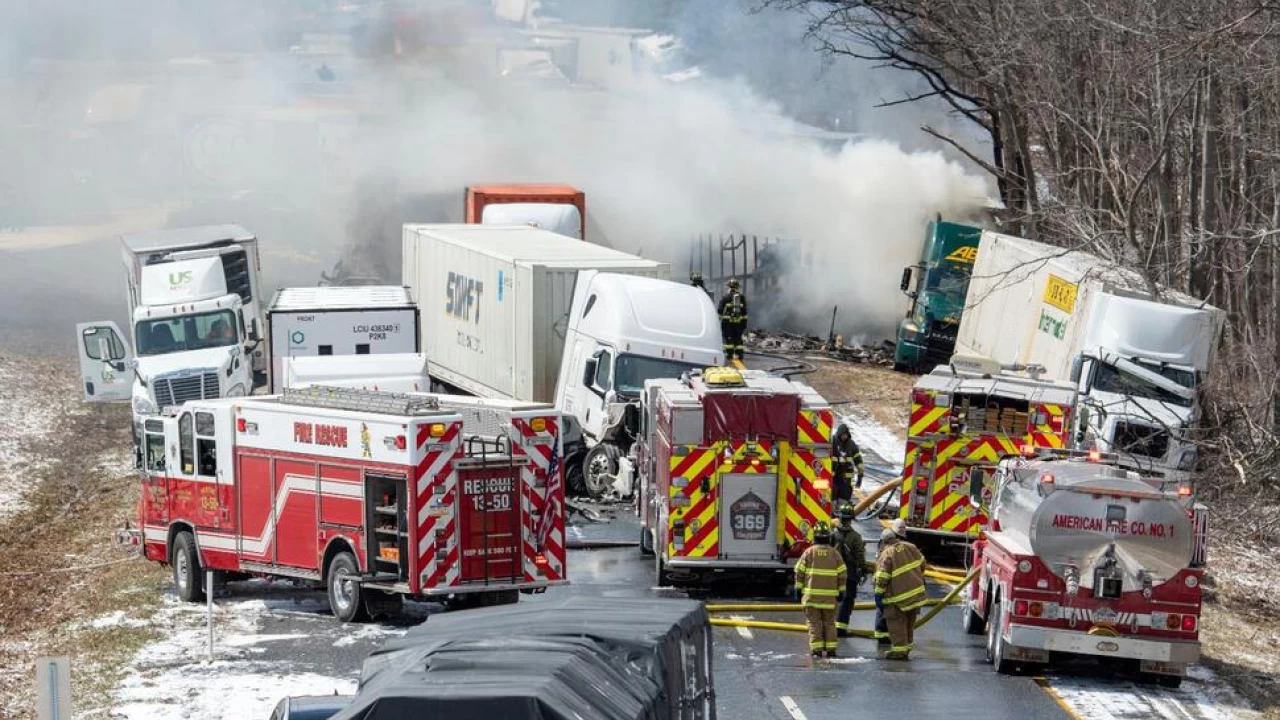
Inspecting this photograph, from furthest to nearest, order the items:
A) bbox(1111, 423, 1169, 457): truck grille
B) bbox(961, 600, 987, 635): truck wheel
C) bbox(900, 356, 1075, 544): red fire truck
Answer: bbox(1111, 423, 1169, 457): truck grille < bbox(900, 356, 1075, 544): red fire truck < bbox(961, 600, 987, 635): truck wheel

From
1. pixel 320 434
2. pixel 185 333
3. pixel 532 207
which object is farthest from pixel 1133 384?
pixel 532 207

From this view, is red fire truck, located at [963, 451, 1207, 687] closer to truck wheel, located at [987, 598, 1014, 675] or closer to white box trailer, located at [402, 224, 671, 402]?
truck wheel, located at [987, 598, 1014, 675]

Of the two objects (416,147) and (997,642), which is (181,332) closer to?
(997,642)

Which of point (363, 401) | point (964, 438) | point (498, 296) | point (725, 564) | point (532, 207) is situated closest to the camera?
point (363, 401)

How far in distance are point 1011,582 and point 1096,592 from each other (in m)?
0.76

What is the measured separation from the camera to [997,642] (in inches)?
710

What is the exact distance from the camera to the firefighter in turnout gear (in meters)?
18.4

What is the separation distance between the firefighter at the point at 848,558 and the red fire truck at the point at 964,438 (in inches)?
125

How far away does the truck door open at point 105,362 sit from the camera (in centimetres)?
3125

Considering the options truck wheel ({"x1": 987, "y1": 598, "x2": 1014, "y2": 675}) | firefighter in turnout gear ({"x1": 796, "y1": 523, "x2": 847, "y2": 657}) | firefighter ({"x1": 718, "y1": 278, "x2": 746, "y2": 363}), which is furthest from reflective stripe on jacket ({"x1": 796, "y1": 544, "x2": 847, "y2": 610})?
firefighter ({"x1": 718, "y1": 278, "x2": 746, "y2": 363})

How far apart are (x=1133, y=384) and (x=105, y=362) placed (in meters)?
16.7

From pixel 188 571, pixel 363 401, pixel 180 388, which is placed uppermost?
pixel 363 401

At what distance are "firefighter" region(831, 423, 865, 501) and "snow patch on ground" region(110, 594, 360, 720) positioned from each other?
26.2ft

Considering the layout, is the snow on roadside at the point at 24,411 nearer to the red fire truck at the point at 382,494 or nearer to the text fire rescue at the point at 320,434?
the red fire truck at the point at 382,494
